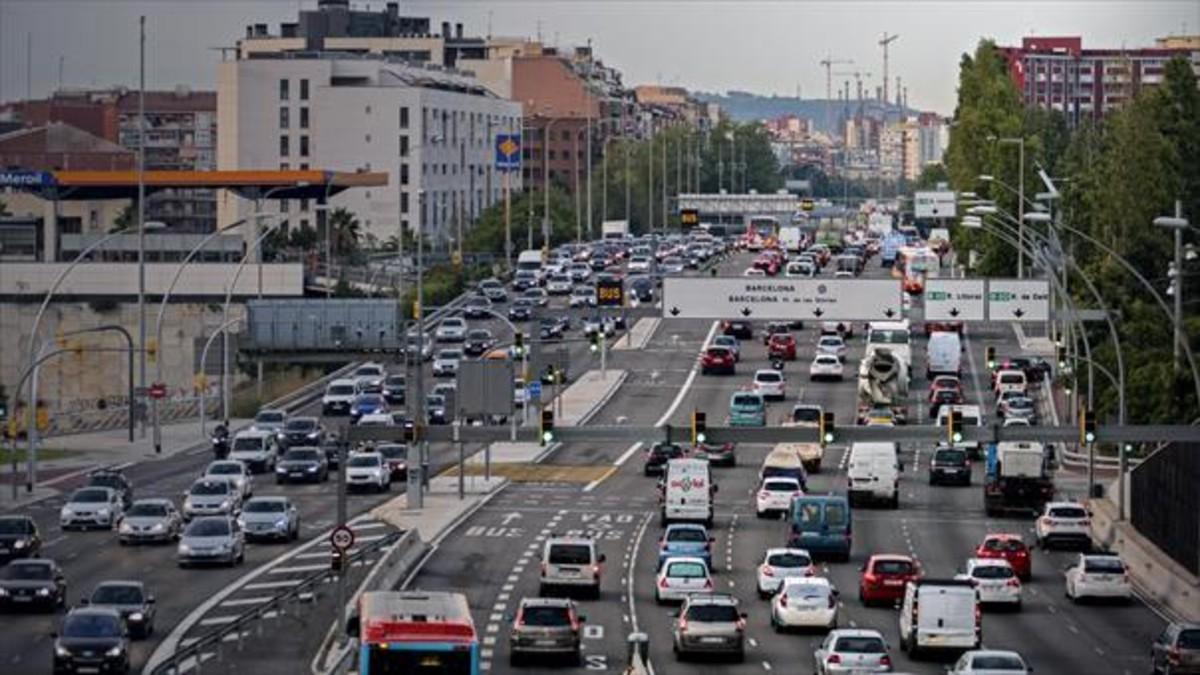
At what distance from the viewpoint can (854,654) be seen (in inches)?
1754

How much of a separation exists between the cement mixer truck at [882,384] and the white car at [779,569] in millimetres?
41645

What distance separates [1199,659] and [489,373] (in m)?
34.3

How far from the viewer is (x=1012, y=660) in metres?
42.5

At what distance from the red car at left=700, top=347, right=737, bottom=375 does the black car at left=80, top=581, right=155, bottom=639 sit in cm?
7292

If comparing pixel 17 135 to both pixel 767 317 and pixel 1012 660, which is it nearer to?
pixel 767 317

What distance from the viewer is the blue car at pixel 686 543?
64.2 m

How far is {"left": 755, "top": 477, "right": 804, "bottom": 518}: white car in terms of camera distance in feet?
259

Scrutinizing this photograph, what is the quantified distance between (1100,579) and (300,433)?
44117mm

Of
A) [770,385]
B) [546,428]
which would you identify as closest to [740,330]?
[770,385]

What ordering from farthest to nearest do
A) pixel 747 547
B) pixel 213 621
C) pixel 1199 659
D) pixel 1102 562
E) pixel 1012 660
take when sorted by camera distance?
pixel 747 547 → pixel 1102 562 → pixel 213 621 → pixel 1199 659 → pixel 1012 660

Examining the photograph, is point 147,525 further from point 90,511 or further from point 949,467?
point 949,467

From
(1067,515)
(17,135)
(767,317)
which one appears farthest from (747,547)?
(17,135)

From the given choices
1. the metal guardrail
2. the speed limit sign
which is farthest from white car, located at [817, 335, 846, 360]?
the speed limit sign

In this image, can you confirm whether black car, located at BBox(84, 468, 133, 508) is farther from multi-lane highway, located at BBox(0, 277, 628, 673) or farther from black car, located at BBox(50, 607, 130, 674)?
black car, located at BBox(50, 607, 130, 674)
